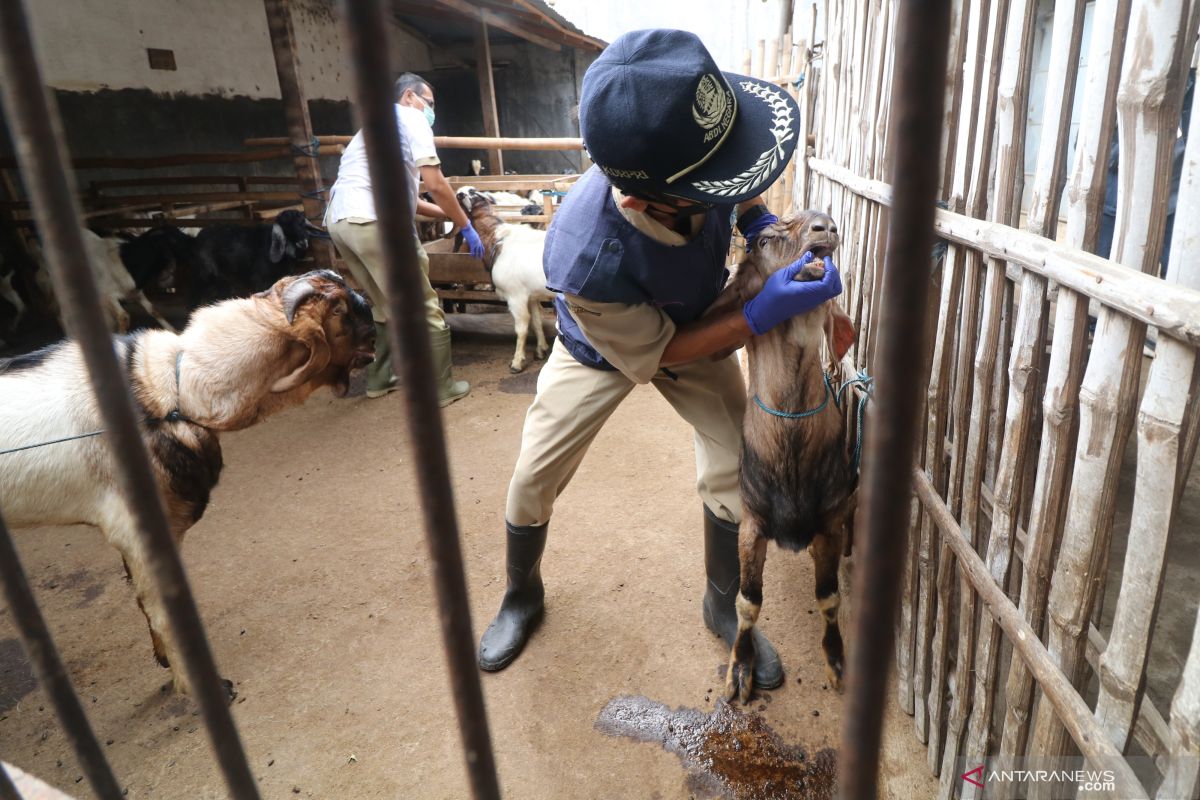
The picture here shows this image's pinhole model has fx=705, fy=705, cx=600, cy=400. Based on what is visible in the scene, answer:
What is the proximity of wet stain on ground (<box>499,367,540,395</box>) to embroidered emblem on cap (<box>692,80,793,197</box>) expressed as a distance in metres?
3.91

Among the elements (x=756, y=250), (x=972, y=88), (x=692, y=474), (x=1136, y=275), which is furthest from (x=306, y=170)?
(x=1136, y=275)

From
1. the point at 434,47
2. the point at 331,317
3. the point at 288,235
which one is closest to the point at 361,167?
the point at 288,235

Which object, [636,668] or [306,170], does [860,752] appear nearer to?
[636,668]

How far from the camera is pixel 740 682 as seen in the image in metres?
2.65

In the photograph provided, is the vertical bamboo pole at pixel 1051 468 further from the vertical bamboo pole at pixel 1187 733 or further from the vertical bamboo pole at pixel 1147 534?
the vertical bamboo pole at pixel 1187 733

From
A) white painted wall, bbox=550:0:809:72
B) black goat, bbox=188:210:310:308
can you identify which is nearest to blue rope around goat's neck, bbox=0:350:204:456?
black goat, bbox=188:210:310:308

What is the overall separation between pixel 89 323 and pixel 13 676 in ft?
10.8

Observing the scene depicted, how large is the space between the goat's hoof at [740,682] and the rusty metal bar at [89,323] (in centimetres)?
216

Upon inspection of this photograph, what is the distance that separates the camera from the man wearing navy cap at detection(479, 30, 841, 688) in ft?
6.09

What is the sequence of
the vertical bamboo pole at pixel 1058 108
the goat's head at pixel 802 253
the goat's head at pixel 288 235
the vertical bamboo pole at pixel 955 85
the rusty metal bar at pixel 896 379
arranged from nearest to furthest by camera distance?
the rusty metal bar at pixel 896 379 → the vertical bamboo pole at pixel 1058 108 → the vertical bamboo pole at pixel 955 85 → the goat's head at pixel 802 253 → the goat's head at pixel 288 235

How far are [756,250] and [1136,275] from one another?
1221 mm

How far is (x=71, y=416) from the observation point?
8.75 ft

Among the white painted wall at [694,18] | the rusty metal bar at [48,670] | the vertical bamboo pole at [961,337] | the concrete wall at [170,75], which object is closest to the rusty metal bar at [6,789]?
the rusty metal bar at [48,670]

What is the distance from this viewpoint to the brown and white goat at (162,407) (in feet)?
8.55
